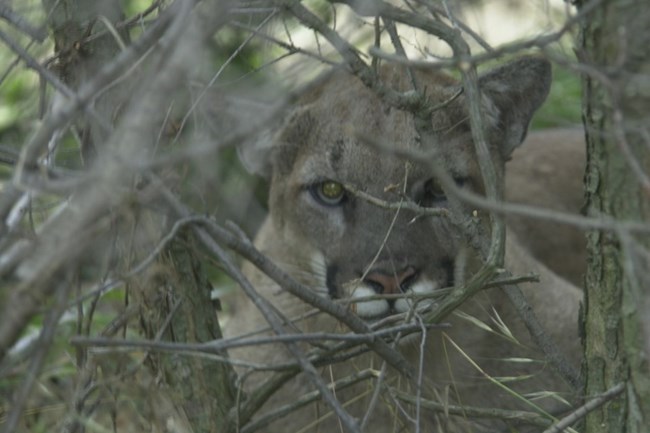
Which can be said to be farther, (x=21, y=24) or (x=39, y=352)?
(x=21, y=24)

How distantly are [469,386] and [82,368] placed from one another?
1655 mm

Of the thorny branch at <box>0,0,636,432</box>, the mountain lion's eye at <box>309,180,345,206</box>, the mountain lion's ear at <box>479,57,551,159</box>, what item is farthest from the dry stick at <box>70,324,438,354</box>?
the mountain lion's ear at <box>479,57,551,159</box>

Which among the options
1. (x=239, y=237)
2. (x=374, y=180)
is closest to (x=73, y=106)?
(x=239, y=237)

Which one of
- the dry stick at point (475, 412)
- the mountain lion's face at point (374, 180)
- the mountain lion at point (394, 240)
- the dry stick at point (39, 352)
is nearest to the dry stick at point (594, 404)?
the dry stick at point (475, 412)

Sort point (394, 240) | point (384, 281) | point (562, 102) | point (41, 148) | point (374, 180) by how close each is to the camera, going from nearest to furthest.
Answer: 1. point (41, 148)
2. point (384, 281)
3. point (394, 240)
4. point (374, 180)
5. point (562, 102)

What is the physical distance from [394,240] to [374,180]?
285 millimetres

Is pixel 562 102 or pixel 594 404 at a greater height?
pixel 594 404

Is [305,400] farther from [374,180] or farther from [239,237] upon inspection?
[374,180]

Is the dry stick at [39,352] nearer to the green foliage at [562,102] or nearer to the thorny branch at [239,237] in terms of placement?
the thorny branch at [239,237]

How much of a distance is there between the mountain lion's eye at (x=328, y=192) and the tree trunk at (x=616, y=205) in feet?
4.77

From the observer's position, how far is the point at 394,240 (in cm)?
A: 376

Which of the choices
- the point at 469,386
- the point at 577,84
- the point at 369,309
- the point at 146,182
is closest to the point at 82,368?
the point at 146,182

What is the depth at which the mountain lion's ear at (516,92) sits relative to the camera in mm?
4102

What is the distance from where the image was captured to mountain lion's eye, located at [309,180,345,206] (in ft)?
13.5
